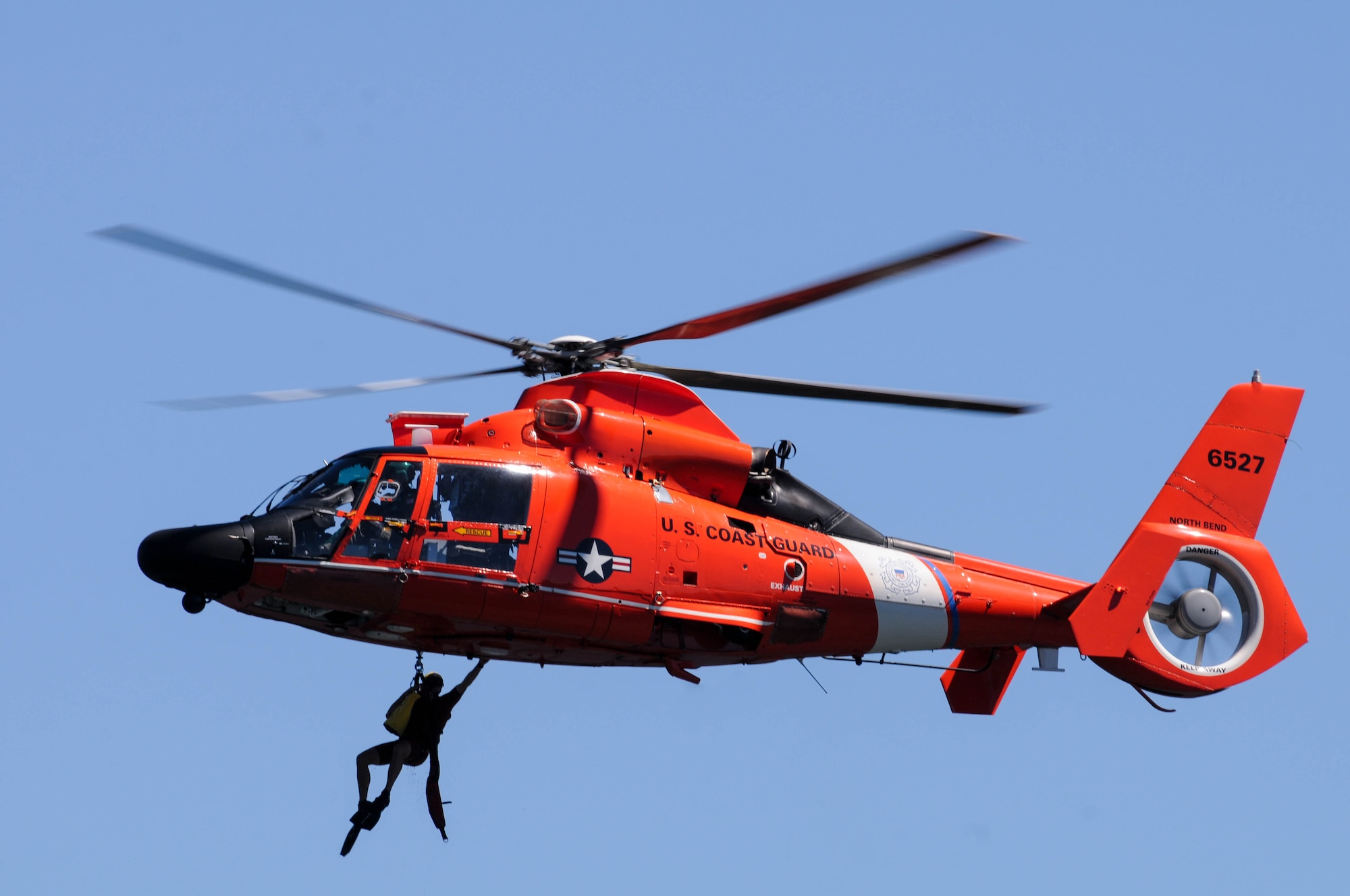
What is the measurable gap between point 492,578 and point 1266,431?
10.7m

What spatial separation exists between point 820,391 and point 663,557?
247 centimetres

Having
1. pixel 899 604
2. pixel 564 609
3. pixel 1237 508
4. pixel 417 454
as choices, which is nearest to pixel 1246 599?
pixel 1237 508

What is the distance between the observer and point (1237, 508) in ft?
73.9

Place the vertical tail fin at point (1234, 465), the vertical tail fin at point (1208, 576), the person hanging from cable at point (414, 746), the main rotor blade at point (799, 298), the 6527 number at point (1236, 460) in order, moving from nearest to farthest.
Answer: the main rotor blade at point (799, 298) → the person hanging from cable at point (414, 746) → the vertical tail fin at point (1208, 576) → the vertical tail fin at point (1234, 465) → the 6527 number at point (1236, 460)

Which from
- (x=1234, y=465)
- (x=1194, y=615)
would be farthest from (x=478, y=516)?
(x=1234, y=465)

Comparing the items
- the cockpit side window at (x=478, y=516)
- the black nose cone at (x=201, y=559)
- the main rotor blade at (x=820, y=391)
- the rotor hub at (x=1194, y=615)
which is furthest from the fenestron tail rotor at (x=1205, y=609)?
the black nose cone at (x=201, y=559)

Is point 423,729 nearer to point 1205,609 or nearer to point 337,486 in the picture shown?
point 337,486

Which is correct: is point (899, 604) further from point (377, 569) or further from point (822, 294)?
point (377, 569)

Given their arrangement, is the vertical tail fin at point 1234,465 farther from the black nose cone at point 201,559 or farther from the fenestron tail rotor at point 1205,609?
the black nose cone at point 201,559

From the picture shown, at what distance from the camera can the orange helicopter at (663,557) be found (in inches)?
706

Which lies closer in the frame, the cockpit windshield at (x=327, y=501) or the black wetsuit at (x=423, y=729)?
the cockpit windshield at (x=327, y=501)

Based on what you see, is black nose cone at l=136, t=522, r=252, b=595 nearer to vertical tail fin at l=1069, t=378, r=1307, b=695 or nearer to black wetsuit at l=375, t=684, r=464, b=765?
black wetsuit at l=375, t=684, r=464, b=765

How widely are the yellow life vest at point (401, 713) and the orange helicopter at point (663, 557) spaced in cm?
56

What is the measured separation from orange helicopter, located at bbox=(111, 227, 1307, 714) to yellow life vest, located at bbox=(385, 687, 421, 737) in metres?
0.56
